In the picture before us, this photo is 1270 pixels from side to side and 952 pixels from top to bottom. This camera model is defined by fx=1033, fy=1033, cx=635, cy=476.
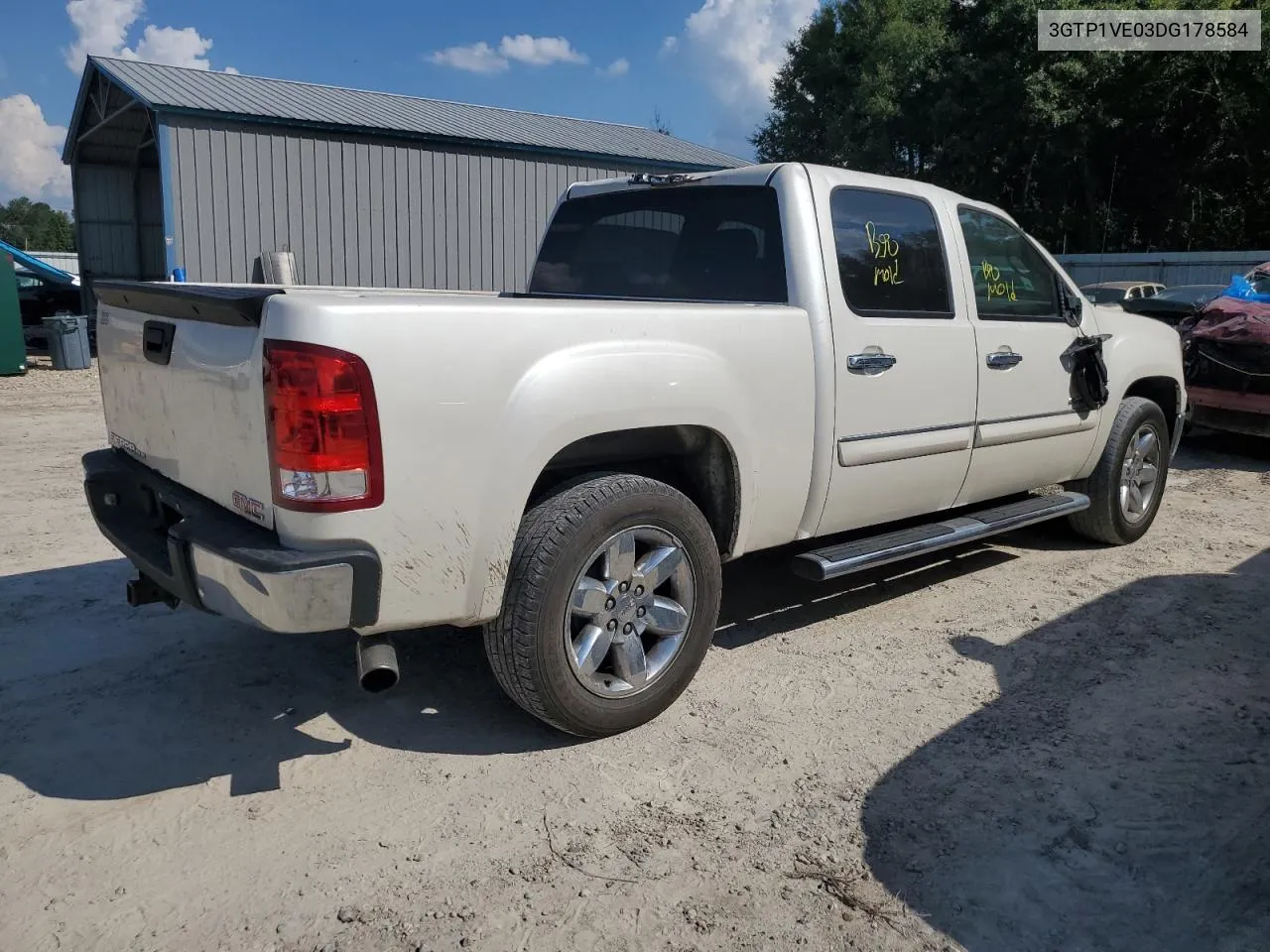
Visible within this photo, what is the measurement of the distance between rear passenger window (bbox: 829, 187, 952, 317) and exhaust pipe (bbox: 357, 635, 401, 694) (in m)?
2.29

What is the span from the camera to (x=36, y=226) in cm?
10512

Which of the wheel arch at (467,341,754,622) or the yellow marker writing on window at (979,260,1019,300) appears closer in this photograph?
the wheel arch at (467,341,754,622)

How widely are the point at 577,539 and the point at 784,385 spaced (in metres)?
1.09

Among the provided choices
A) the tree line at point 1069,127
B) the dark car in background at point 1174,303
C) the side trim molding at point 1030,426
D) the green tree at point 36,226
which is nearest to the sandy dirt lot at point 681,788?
the side trim molding at point 1030,426

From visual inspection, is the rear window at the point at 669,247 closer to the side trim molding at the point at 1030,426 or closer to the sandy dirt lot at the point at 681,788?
the side trim molding at the point at 1030,426

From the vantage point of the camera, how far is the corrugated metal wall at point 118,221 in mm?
21797

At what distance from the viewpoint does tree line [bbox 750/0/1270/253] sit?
28309 mm

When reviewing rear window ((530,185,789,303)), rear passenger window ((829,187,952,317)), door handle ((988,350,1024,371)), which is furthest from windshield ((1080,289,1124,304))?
rear window ((530,185,789,303))

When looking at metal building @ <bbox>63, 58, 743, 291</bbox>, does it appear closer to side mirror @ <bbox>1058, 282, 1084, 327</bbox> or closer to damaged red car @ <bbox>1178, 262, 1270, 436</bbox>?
damaged red car @ <bbox>1178, 262, 1270, 436</bbox>

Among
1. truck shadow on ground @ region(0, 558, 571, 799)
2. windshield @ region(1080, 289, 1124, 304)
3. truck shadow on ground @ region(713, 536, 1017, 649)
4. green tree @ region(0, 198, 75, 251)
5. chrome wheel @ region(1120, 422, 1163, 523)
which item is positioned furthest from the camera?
green tree @ region(0, 198, 75, 251)

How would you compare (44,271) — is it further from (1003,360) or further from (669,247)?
(1003,360)

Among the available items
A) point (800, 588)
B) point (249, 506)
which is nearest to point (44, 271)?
point (800, 588)

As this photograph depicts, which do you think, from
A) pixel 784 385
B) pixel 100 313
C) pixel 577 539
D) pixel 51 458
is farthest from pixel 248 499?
pixel 51 458

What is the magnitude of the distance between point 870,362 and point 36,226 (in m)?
121
